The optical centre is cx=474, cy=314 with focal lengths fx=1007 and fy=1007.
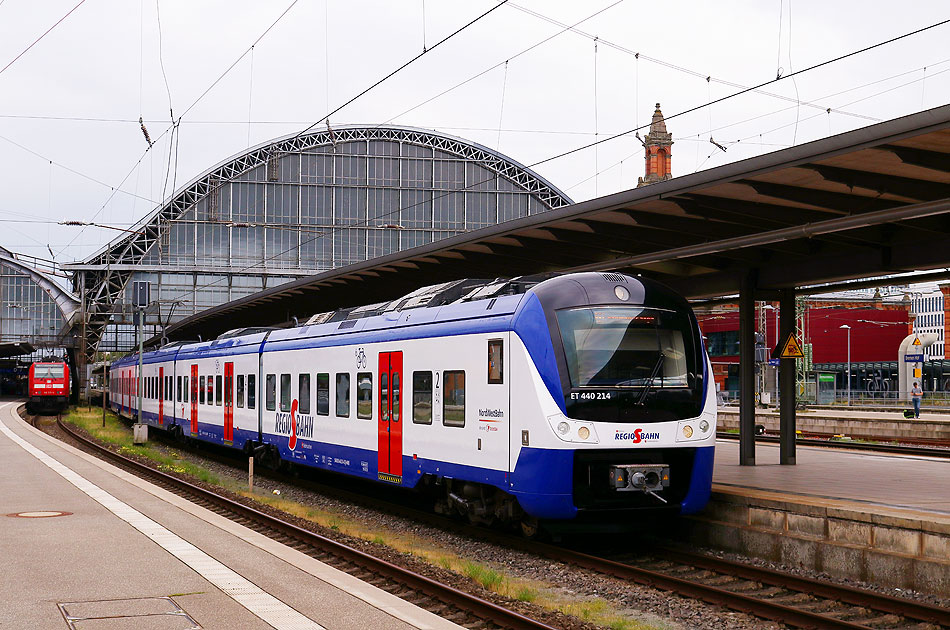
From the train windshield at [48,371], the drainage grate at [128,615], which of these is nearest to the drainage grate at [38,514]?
the drainage grate at [128,615]

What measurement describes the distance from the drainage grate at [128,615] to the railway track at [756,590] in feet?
16.6

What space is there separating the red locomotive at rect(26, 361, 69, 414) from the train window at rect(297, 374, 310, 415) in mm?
44395

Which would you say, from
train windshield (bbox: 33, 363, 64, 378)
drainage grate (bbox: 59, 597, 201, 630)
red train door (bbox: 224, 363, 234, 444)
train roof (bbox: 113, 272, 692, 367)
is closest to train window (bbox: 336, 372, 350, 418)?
train roof (bbox: 113, 272, 692, 367)

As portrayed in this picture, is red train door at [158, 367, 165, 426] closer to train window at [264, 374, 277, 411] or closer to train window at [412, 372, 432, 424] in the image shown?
train window at [264, 374, 277, 411]

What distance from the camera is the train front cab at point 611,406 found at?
469 inches

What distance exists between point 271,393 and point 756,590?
543 inches

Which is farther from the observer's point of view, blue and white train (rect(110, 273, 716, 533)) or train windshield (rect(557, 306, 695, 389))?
train windshield (rect(557, 306, 695, 389))

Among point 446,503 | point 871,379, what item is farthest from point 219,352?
point 871,379

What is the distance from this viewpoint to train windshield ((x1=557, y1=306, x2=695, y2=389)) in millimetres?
12125

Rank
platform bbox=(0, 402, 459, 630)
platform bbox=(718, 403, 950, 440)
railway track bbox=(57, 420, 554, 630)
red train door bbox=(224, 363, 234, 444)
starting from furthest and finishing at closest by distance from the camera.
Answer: platform bbox=(718, 403, 950, 440) → red train door bbox=(224, 363, 234, 444) → railway track bbox=(57, 420, 554, 630) → platform bbox=(0, 402, 459, 630)

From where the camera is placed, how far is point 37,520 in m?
13.6

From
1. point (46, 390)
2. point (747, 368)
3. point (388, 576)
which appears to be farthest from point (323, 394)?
point (46, 390)

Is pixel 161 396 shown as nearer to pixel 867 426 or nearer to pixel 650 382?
pixel 867 426

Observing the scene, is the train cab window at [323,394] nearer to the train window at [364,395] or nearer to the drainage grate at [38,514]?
the train window at [364,395]
